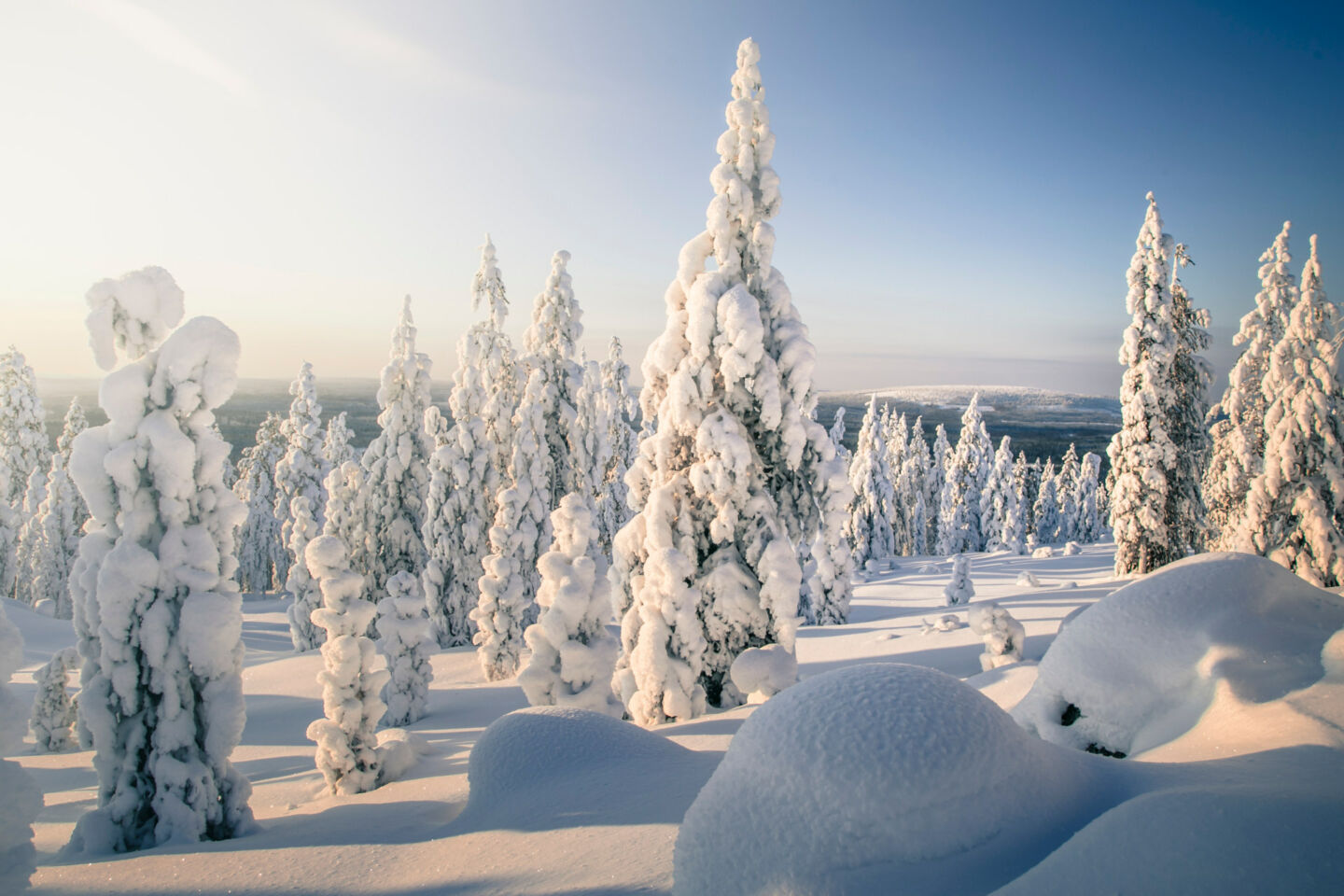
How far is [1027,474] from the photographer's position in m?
62.6

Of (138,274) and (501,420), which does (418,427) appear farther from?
(138,274)

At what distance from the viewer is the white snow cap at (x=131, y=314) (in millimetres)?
6043

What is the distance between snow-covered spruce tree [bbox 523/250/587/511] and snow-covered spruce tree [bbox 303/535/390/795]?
12.8 metres

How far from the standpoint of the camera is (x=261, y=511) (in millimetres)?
39906

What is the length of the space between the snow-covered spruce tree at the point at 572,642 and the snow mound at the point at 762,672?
97.5 inches

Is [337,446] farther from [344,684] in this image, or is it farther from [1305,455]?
[1305,455]

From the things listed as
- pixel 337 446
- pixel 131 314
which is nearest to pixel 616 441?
pixel 337 446

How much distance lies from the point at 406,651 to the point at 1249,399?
75.2ft

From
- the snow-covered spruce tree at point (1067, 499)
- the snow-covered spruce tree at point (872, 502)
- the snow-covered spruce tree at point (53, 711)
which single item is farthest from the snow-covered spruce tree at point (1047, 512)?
the snow-covered spruce tree at point (53, 711)

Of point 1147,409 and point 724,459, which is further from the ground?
point 1147,409

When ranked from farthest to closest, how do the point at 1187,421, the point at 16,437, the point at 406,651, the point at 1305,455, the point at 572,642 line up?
the point at 16,437 < the point at 1187,421 < the point at 1305,455 < the point at 406,651 < the point at 572,642

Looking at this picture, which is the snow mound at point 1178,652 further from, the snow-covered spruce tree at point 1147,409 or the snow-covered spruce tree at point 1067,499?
the snow-covered spruce tree at point 1067,499

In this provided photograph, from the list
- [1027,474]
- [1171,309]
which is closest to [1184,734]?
[1171,309]

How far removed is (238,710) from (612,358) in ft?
110
